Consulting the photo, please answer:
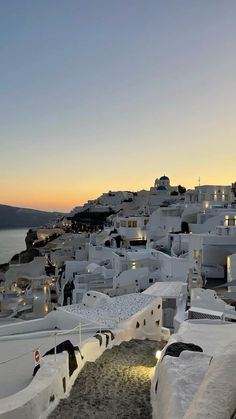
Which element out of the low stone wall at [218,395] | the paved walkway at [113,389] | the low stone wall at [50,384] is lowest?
the paved walkway at [113,389]

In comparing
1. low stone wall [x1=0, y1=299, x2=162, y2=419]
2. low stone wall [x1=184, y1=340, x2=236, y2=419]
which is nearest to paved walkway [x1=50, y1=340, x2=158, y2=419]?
low stone wall [x1=0, y1=299, x2=162, y2=419]

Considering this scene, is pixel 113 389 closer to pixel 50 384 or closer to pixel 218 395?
pixel 50 384

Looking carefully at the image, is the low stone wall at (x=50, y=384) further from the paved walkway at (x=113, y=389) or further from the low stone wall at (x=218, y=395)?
the low stone wall at (x=218, y=395)

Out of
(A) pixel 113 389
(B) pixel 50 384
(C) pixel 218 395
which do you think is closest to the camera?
(C) pixel 218 395

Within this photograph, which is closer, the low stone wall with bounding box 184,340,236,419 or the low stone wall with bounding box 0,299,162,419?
the low stone wall with bounding box 184,340,236,419

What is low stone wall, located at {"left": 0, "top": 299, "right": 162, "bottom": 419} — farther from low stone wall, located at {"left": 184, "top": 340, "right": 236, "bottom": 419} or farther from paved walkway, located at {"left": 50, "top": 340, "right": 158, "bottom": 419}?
low stone wall, located at {"left": 184, "top": 340, "right": 236, "bottom": 419}

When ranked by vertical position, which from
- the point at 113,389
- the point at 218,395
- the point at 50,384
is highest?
the point at 218,395

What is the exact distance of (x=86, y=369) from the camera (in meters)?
8.26

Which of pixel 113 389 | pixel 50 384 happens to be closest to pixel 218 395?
pixel 50 384

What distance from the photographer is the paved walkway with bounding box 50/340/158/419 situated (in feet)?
21.1

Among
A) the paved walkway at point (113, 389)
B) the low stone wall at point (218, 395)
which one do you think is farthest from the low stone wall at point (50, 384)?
the low stone wall at point (218, 395)

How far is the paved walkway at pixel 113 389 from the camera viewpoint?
644 centimetres

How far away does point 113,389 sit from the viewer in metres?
7.31

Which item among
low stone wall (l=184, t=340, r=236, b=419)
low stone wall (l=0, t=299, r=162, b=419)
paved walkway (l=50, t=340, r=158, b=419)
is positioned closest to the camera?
low stone wall (l=184, t=340, r=236, b=419)
